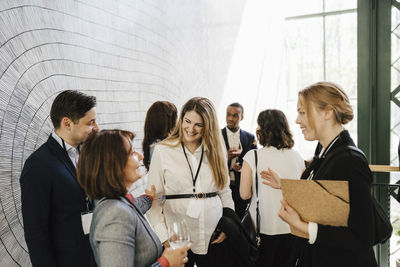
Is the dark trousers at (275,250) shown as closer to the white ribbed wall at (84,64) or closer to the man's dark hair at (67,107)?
the white ribbed wall at (84,64)

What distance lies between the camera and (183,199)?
2.08 meters

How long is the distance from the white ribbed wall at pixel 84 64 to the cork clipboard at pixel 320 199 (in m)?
1.31

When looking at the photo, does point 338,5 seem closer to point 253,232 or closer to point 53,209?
point 253,232

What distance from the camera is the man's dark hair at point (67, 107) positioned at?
5.16ft

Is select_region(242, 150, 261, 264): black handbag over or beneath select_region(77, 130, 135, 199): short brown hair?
beneath

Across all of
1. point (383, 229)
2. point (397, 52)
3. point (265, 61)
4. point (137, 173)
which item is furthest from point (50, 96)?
point (265, 61)

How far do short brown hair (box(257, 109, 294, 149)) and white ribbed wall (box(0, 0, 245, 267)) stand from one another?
109cm

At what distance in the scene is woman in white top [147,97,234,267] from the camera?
6.81ft

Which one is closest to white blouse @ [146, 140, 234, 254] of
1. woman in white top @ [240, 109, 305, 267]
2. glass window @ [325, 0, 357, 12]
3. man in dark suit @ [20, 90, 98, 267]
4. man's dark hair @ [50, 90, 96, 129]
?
woman in white top @ [240, 109, 305, 267]

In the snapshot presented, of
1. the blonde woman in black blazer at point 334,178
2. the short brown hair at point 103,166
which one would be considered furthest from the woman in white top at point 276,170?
the short brown hair at point 103,166

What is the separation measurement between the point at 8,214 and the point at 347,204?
1.54 metres

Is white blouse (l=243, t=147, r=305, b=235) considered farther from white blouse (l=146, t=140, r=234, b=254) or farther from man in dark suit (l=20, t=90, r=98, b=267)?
man in dark suit (l=20, t=90, r=98, b=267)

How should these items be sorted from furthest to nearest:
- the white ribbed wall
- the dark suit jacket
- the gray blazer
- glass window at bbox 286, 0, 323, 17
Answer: glass window at bbox 286, 0, 323, 17 < the white ribbed wall < the dark suit jacket < the gray blazer

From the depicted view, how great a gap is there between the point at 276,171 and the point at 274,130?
1.02 feet
